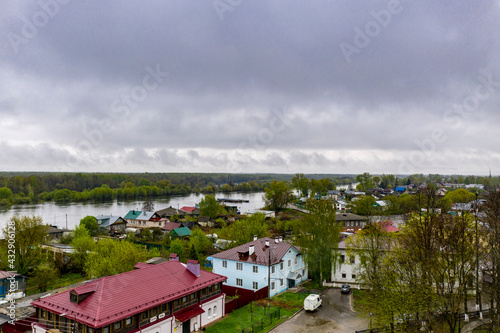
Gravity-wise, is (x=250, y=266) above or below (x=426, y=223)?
below

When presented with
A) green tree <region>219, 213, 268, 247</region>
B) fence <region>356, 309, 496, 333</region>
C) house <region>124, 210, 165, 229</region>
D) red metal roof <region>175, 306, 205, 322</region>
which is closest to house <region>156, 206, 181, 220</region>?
house <region>124, 210, 165, 229</region>

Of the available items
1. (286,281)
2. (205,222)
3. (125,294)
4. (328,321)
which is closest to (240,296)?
(286,281)

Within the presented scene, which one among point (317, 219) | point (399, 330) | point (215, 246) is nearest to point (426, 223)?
point (399, 330)

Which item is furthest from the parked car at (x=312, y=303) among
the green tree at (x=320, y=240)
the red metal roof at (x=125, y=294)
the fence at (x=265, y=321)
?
the red metal roof at (x=125, y=294)

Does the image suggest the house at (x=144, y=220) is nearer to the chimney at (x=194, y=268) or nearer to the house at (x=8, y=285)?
the house at (x=8, y=285)

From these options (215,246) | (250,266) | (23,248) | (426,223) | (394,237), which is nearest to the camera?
(426,223)

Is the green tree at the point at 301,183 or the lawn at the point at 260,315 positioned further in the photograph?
the green tree at the point at 301,183

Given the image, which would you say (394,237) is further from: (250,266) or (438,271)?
(250,266)
